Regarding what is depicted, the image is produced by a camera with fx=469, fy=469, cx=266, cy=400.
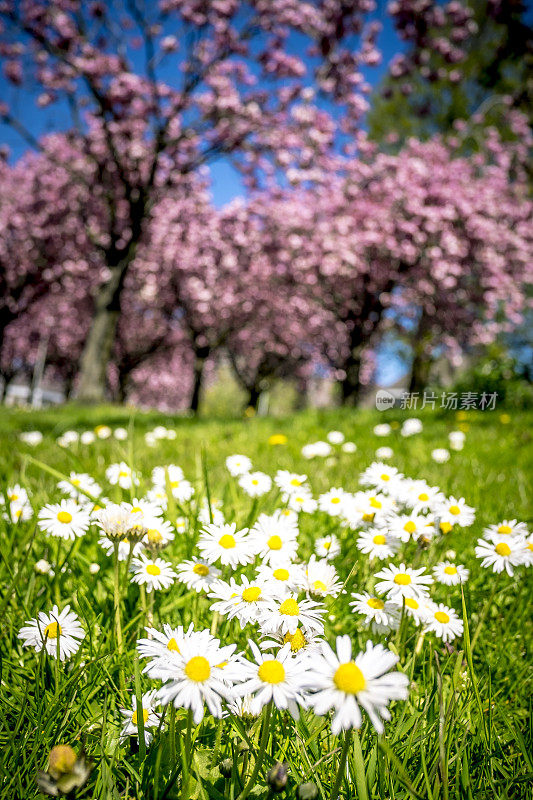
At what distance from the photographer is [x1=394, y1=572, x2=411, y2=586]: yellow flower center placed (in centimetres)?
117

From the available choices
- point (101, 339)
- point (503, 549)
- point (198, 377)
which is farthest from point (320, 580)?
point (198, 377)

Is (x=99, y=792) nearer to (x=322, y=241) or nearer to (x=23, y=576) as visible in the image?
(x=23, y=576)

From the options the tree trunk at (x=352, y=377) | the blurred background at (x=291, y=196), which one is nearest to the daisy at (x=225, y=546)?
the blurred background at (x=291, y=196)

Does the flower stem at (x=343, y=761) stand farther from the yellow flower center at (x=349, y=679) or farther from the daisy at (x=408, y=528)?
the daisy at (x=408, y=528)

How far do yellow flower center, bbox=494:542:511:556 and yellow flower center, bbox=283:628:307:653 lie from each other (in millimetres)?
746

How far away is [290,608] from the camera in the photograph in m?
0.92

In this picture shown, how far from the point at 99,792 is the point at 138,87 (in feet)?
43.3

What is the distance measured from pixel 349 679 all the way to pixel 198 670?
0.82 feet

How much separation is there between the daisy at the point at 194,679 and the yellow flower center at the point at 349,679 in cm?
18

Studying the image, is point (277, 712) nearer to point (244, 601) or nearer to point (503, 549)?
point (244, 601)

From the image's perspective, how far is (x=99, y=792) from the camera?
2.75ft

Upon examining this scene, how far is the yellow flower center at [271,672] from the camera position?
0.75m

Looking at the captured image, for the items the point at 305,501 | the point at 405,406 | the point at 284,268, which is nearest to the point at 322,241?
the point at 284,268

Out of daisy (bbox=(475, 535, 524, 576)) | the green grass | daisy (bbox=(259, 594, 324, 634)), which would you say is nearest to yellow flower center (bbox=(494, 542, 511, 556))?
daisy (bbox=(475, 535, 524, 576))
